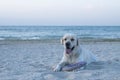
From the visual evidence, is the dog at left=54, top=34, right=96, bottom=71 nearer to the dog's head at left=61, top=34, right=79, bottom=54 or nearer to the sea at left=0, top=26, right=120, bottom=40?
the dog's head at left=61, top=34, right=79, bottom=54

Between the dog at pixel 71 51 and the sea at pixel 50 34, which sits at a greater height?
the dog at pixel 71 51

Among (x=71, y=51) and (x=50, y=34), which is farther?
(x=50, y=34)

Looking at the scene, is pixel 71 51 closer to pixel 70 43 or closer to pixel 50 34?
pixel 70 43

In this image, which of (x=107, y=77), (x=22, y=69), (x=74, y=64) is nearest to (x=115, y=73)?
(x=107, y=77)

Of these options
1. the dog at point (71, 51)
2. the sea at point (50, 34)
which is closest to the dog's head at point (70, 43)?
the dog at point (71, 51)

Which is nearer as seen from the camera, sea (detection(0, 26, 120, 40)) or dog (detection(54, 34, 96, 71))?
dog (detection(54, 34, 96, 71))

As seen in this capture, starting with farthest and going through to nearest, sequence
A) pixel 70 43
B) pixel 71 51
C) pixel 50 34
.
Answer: pixel 50 34, pixel 71 51, pixel 70 43

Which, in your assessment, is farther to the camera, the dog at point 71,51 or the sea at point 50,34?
the sea at point 50,34

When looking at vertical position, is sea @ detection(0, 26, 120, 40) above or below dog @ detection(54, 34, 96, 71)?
below

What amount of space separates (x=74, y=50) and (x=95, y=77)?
1284 millimetres

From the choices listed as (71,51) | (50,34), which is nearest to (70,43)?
(71,51)

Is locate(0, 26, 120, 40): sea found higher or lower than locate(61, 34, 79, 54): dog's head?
lower

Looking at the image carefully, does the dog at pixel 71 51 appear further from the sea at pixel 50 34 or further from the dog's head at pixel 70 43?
the sea at pixel 50 34

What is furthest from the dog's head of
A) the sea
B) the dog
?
the sea
